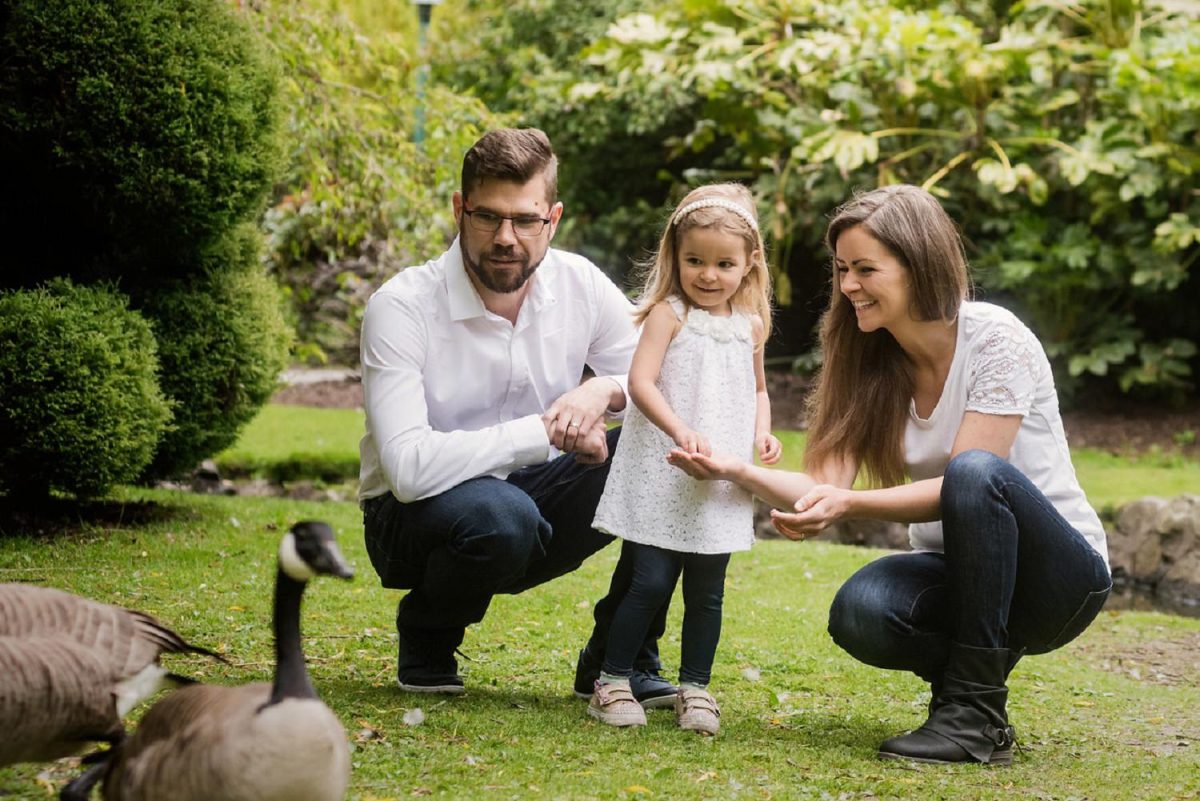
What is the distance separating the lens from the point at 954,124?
1118 cm

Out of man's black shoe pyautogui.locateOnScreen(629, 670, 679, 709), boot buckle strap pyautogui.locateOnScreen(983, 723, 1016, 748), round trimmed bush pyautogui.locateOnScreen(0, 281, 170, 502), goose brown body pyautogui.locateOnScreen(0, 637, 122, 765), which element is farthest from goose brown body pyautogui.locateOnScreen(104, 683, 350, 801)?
round trimmed bush pyautogui.locateOnScreen(0, 281, 170, 502)

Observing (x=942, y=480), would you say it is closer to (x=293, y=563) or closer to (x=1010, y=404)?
(x=1010, y=404)

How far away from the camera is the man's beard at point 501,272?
12.8 feet

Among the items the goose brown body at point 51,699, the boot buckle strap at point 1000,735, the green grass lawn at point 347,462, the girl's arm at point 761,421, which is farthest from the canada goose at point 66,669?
the green grass lawn at point 347,462

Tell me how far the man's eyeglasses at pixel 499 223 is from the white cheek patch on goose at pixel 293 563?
1.47 metres

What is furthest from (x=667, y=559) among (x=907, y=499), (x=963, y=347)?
(x=963, y=347)

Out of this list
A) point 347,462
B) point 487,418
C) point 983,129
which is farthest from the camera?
point 983,129

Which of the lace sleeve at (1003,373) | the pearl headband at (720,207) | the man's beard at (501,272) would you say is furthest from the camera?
the man's beard at (501,272)

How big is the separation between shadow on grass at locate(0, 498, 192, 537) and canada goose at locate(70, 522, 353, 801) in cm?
372

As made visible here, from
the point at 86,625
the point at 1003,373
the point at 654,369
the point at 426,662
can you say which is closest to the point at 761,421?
the point at 654,369

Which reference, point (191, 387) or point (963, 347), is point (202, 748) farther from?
point (191, 387)

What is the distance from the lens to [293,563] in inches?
104

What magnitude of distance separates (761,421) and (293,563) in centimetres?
174

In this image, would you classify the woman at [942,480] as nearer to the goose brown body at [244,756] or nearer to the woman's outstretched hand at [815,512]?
the woman's outstretched hand at [815,512]
